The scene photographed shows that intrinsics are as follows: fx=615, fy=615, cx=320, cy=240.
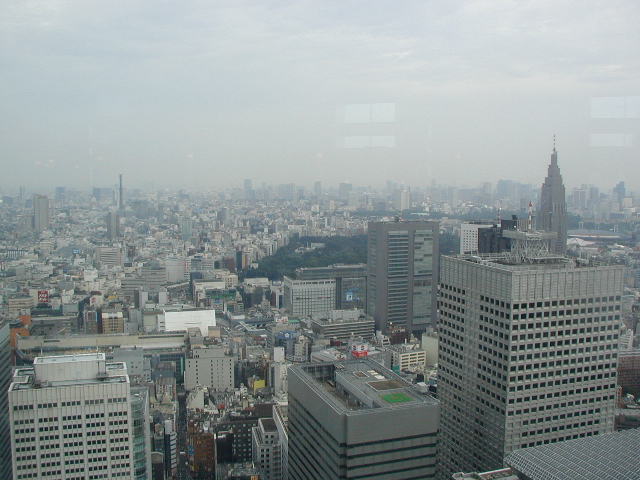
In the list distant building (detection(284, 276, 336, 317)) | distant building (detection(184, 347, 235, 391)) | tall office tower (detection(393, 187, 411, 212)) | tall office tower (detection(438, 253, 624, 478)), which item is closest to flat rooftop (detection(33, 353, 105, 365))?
tall office tower (detection(438, 253, 624, 478))

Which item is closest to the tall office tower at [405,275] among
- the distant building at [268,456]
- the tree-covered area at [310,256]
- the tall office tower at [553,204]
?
the tree-covered area at [310,256]

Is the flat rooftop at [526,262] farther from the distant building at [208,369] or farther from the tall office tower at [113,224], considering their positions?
the tall office tower at [113,224]

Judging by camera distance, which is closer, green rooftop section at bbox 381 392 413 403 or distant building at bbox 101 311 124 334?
green rooftop section at bbox 381 392 413 403

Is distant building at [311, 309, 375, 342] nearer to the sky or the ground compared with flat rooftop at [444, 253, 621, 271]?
nearer to the ground

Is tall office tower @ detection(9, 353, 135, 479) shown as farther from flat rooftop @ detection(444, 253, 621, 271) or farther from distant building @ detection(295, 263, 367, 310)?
distant building @ detection(295, 263, 367, 310)

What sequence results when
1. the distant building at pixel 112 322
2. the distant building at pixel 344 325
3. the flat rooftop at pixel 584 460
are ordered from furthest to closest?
the distant building at pixel 344 325
the distant building at pixel 112 322
the flat rooftop at pixel 584 460

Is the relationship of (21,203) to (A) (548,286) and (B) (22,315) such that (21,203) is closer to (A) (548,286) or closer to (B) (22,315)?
(B) (22,315)
